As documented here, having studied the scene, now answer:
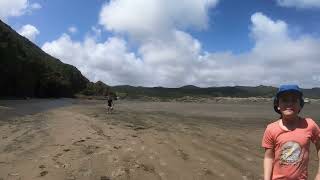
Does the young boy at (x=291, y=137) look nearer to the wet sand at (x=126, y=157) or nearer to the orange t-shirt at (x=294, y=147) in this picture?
the orange t-shirt at (x=294, y=147)

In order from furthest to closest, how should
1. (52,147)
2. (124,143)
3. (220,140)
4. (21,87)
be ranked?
(21,87)
(220,140)
(124,143)
(52,147)

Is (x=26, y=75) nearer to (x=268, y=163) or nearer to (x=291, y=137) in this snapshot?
(x=268, y=163)

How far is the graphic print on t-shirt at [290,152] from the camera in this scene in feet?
15.1

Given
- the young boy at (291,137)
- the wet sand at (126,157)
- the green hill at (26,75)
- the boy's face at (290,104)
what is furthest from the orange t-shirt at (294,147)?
the green hill at (26,75)

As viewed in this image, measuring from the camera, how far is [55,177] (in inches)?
366

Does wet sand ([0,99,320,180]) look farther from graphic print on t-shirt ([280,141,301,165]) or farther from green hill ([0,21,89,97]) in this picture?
green hill ([0,21,89,97])

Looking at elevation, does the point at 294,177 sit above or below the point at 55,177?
above

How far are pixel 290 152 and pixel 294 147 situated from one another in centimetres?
6

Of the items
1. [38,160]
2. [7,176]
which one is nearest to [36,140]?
[38,160]

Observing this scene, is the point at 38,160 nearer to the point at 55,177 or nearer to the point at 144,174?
the point at 55,177

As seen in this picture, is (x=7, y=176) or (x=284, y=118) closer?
(x=284, y=118)

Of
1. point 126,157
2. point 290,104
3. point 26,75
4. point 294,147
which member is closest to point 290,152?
point 294,147

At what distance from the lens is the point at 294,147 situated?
461 centimetres

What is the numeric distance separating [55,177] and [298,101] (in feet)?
19.5
